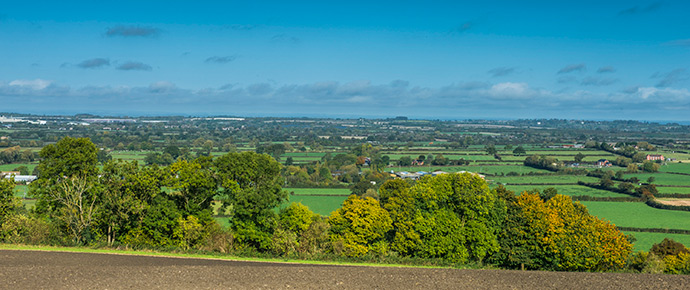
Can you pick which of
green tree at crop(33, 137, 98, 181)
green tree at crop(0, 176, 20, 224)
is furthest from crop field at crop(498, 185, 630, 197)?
green tree at crop(0, 176, 20, 224)

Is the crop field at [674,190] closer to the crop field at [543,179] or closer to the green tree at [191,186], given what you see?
the crop field at [543,179]

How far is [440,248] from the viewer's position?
3325cm

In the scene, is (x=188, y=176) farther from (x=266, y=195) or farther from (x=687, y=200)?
(x=687, y=200)

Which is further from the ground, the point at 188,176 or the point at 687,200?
the point at 188,176

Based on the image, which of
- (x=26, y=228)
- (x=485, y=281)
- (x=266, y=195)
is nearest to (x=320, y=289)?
(x=485, y=281)

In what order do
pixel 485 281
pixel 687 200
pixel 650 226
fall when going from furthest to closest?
pixel 687 200 → pixel 650 226 → pixel 485 281

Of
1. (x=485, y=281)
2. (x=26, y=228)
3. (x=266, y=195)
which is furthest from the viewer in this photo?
(x=266, y=195)

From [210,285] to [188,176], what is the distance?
15.8m

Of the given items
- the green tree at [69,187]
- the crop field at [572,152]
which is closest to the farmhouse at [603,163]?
the crop field at [572,152]

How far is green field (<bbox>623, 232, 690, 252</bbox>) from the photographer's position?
50.4m

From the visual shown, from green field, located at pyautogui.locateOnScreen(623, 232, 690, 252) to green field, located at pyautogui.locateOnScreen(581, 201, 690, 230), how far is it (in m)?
3.40

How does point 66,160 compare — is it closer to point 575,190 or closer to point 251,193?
point 251,193

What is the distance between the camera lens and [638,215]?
65.9 metres

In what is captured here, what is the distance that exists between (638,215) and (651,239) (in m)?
13.8
